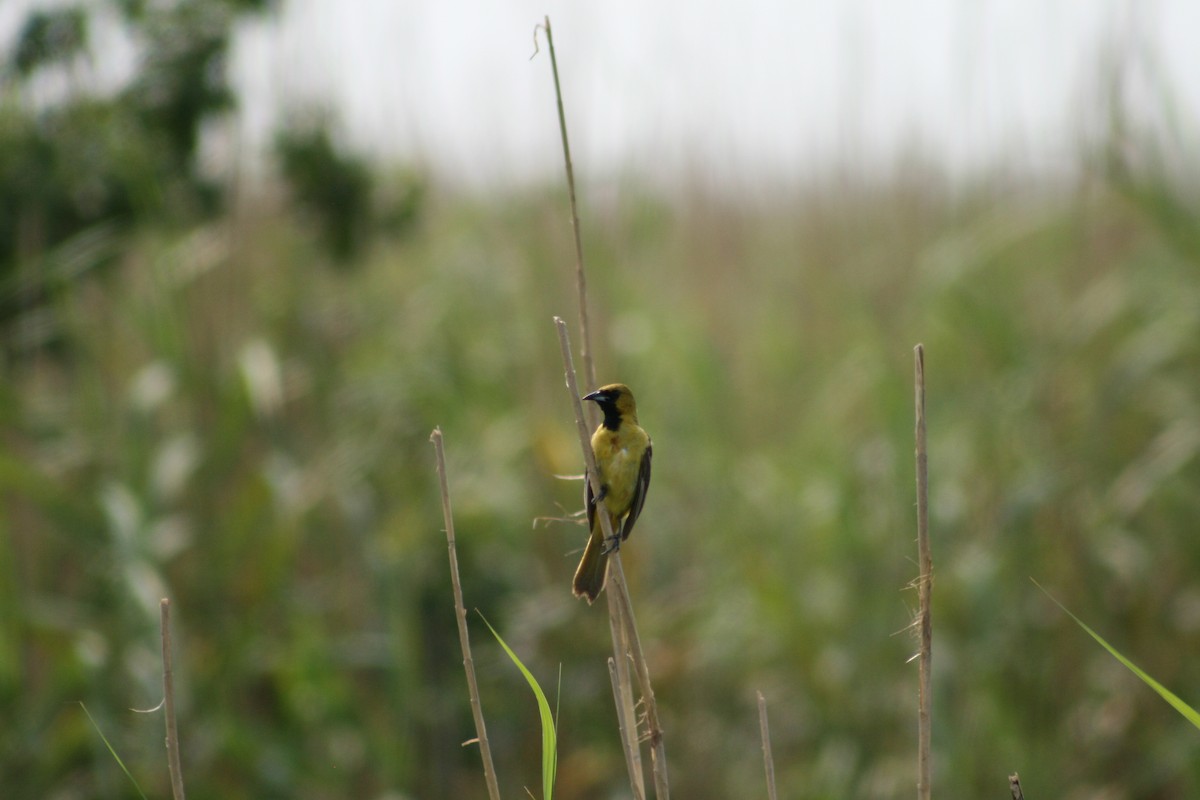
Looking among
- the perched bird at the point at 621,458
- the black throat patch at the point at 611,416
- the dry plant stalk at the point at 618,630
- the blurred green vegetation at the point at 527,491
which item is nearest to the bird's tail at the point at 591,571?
the perched bird at the point at 621,458

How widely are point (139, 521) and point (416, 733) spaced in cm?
131

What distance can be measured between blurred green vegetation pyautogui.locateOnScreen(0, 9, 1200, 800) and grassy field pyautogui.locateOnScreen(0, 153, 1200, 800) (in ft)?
0.05

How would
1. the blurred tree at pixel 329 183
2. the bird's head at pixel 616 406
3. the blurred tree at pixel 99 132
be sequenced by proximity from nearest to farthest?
the bird's head at pixel 616 406 < the blurred tree at pixel 99 132 < the blurred tree at pixel 329 183

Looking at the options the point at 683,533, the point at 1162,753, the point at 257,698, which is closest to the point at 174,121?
the point at 257,698

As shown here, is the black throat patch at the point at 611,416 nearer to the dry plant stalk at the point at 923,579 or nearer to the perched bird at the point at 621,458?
the perched bird at the point at 621,458

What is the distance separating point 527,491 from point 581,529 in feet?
1.04

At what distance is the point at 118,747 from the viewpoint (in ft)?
11.3

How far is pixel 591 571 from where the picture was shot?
207 centimetres

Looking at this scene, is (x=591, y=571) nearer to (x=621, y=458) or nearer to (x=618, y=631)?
(x=621, y=458)

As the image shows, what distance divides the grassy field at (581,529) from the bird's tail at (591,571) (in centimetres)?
172

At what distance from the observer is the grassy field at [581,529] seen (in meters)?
3.78

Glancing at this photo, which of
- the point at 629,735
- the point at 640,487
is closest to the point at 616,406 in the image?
the point at 640,487

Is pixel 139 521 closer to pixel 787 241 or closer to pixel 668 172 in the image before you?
pixel 668 172

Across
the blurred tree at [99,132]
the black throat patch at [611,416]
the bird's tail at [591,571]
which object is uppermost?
the blurred tree at [99,132]
